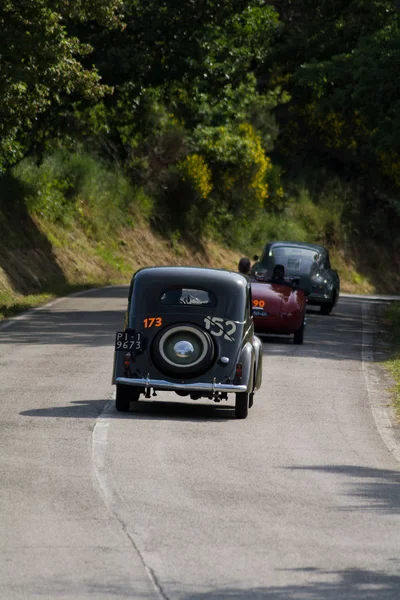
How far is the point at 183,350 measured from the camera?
43.7ft

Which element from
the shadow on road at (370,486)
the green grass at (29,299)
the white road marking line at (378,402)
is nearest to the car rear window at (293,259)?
the green grass at (29,299)

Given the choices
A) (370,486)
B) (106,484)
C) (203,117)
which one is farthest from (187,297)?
(203,117)

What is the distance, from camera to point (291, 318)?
2189cm

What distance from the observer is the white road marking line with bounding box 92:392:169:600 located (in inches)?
275

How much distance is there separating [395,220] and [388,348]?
4185 centimetres

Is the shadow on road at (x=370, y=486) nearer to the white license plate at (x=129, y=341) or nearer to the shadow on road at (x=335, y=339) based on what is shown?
the white license plate at (x=129, y=341)

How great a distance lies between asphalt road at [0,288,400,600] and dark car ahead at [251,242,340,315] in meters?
13.0

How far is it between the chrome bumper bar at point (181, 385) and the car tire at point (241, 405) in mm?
146

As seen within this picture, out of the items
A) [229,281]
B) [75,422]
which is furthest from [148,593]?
[229,281]

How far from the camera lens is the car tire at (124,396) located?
1327 cm

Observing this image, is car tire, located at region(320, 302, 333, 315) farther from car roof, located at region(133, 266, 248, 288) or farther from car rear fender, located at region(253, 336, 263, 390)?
car roof, located at region(133, 266, 248, 288)

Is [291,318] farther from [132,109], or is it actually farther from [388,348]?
[132,109]

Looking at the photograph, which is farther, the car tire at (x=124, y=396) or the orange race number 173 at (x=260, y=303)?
the orange race number 173 at (x=260, y=303)

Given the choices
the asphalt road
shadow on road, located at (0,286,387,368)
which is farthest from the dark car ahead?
the asphalt road
